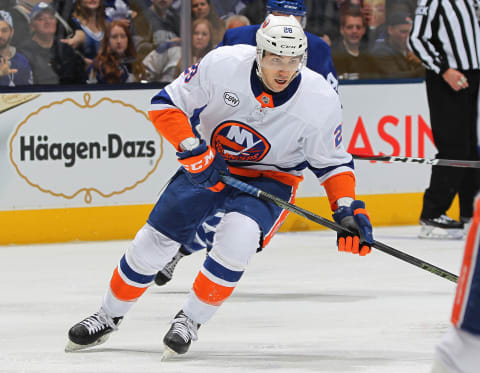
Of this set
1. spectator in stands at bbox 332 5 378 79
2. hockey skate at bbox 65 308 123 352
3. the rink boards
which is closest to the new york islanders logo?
hockey skate at bbox 65 308 123 352

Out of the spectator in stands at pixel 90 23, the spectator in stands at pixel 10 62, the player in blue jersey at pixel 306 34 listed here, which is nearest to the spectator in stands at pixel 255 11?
the spectator in stands at pixel 90 23

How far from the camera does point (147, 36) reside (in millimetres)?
5551

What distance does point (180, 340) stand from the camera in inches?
118

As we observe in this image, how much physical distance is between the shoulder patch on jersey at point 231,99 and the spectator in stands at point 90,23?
235cm

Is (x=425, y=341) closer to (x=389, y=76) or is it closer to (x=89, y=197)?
(x=89, y=197)

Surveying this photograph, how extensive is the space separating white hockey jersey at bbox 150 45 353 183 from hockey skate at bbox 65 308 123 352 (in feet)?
1.95

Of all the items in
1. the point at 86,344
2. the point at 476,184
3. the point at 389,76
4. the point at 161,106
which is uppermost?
the point at 161,106

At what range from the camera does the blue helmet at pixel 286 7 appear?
4305mm

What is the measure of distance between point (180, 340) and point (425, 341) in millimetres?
784

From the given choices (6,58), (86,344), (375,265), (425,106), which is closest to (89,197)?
(6,58)

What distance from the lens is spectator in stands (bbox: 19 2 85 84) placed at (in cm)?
529

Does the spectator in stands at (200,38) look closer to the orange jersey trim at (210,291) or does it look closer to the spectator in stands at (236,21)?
the spectator in stands at (236,21)

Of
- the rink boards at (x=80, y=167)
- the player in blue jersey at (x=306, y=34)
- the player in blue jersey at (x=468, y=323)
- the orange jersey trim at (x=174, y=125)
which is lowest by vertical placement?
the rink boards at (x=80, y=167)

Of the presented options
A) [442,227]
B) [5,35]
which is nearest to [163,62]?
[5,35]
